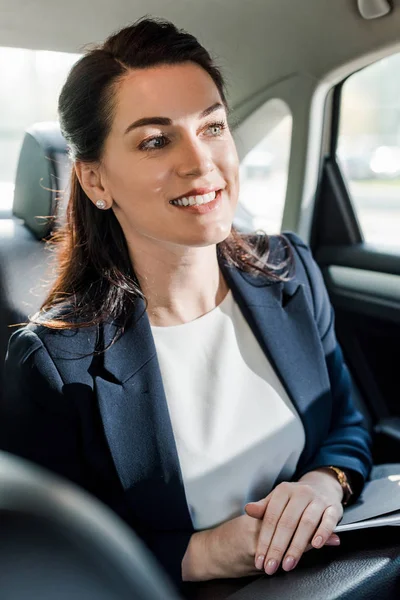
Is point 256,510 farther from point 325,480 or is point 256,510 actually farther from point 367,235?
point 367,235

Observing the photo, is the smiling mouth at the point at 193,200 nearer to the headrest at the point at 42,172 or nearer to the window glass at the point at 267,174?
→ the headrest at the point at 42,172

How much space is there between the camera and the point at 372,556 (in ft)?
3.62

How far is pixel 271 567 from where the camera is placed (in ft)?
3.83

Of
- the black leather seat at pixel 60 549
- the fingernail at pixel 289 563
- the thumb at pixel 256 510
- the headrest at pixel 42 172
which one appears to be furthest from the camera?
the headrest at pixel 42 172

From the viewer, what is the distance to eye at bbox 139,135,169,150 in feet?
4.41

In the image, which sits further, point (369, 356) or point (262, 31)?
point (369, 356)

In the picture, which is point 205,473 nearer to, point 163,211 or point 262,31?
point 163,211

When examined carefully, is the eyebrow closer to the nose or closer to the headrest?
the nose

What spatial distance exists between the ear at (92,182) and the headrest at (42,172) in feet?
0.39

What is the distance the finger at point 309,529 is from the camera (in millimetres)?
1171

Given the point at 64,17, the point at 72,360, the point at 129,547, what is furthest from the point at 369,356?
the point at 129,547

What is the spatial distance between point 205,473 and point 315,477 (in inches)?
8.1

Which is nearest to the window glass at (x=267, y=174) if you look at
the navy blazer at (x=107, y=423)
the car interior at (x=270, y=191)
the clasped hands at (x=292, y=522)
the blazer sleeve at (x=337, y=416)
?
the car interior at (x=270, y=191)

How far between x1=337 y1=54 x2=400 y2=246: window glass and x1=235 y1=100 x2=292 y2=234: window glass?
213mm
